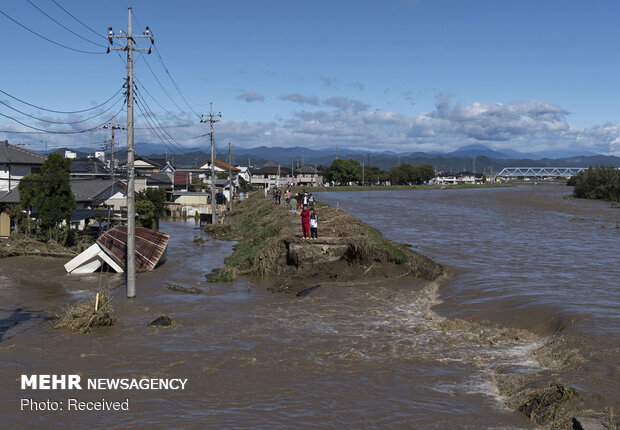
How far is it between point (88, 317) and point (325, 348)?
6314mm

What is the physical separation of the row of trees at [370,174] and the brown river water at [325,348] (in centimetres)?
13044

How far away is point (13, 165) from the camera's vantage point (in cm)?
3119

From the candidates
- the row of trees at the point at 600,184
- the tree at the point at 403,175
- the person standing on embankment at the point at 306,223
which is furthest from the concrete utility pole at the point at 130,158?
the tree at the point at 403,175

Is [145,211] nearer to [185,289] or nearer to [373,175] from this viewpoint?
[185,289]

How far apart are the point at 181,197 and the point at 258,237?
111ft

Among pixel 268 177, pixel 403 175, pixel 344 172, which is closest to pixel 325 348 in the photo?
pixel 268 177

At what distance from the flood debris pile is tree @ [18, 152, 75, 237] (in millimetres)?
14114

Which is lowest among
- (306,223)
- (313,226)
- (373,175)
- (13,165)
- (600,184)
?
(313,226)

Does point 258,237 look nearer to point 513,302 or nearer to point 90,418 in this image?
point 513,302

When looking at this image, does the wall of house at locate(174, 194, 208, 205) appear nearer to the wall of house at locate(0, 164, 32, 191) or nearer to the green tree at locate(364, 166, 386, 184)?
the wall of house at locate(0, 164, 32, 191)

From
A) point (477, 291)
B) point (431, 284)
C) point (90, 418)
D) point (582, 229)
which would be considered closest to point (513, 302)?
point (477, 291)

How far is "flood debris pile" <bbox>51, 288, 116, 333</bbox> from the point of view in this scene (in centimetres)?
1371

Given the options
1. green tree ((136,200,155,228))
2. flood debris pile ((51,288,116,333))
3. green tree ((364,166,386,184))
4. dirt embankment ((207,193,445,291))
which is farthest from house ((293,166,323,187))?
flood debris pile ((51,288,116,333))

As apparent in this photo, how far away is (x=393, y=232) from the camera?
127ft
